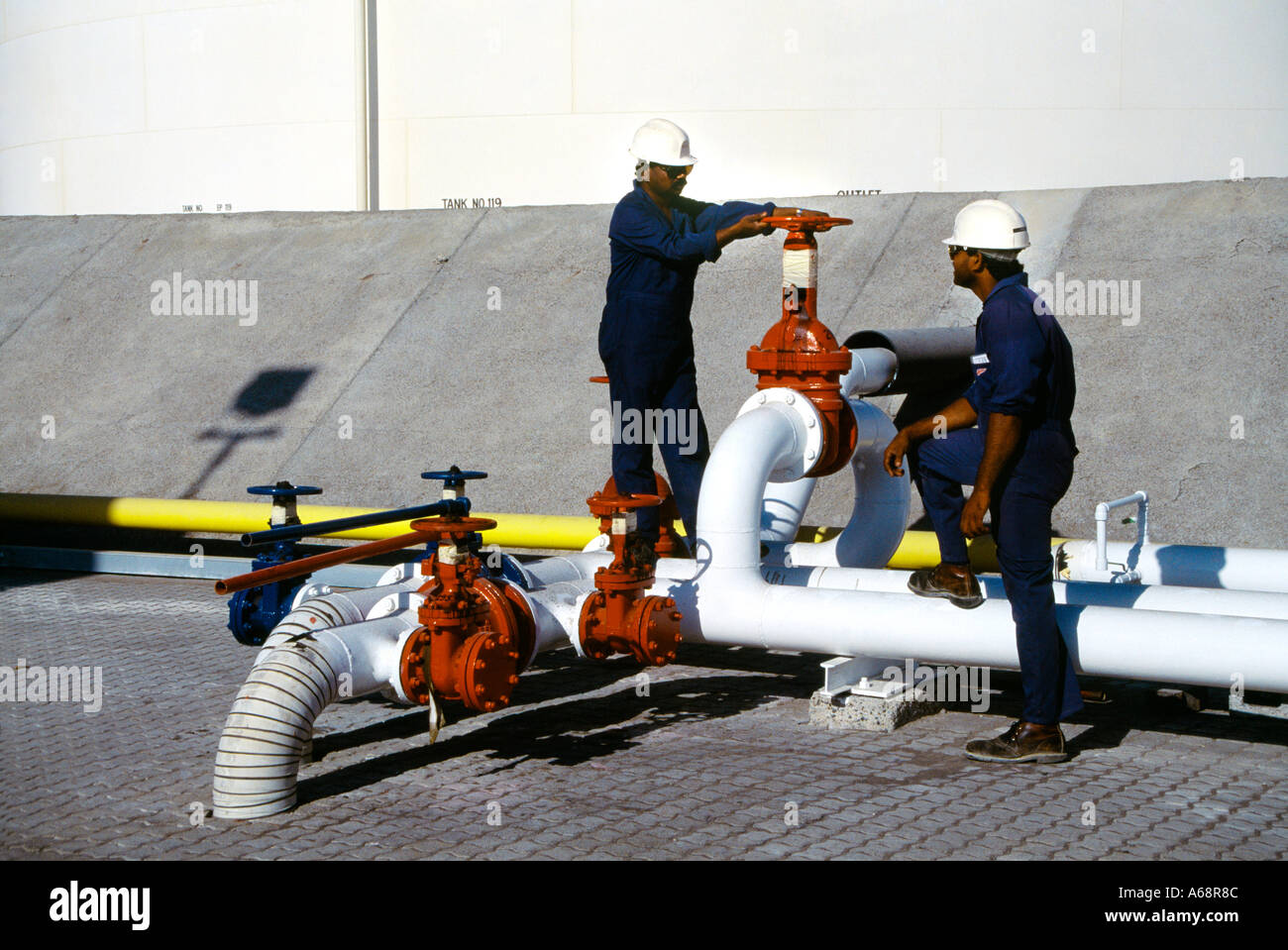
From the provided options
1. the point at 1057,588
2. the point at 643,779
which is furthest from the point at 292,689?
the point at 1057,588

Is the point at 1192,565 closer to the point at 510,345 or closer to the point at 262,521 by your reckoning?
the point at 262,521

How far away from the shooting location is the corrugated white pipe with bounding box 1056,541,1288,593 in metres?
5.21

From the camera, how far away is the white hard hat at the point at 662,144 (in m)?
5.18

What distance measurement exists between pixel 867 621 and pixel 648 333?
4.57 feet

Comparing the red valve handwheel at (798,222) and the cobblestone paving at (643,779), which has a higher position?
the red valve handwheel at (798,222)

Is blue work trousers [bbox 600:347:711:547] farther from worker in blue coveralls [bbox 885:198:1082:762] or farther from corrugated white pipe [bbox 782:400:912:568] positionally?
worker in blue coveralls [bbox 885:198:1082:762]

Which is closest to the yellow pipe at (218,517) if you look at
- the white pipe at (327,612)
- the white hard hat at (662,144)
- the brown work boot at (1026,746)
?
the white pipe at (327,612)

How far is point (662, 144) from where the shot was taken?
17.0 ft

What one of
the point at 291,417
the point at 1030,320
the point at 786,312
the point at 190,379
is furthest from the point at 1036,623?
the point at 190,379

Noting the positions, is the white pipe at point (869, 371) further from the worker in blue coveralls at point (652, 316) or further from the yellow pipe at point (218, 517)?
the yellow pipe at point (218, 517)

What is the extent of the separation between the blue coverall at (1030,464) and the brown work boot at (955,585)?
0.74ft

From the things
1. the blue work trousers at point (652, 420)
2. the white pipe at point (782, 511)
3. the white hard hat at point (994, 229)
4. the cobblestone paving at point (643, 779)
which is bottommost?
the cobblestone paving at point (643, 779)

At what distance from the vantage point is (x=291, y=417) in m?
9.10
